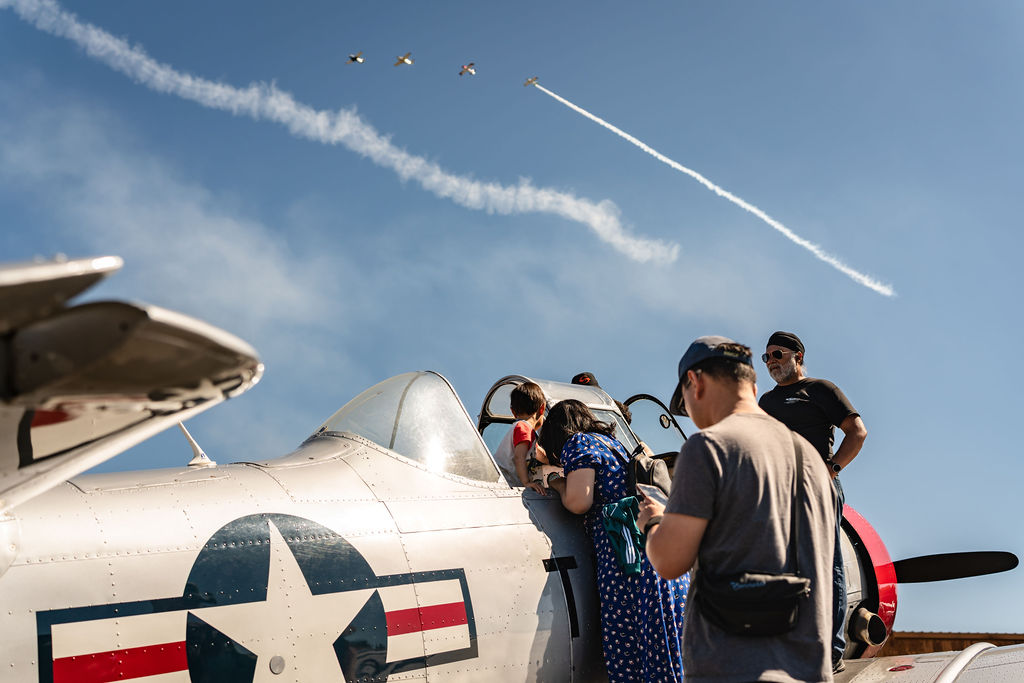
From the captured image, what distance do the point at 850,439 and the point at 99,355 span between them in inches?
231

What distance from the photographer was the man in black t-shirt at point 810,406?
611cm

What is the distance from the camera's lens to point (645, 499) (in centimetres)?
324

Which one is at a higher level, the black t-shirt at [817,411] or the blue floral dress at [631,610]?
the black t-shirt at [817,411]

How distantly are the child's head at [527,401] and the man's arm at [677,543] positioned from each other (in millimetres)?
2996

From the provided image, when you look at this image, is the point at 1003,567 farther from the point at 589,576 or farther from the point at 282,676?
the point at 282,676

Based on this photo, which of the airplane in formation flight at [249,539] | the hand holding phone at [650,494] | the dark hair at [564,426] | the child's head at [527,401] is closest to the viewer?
the airplane in formation flight at [249,539]

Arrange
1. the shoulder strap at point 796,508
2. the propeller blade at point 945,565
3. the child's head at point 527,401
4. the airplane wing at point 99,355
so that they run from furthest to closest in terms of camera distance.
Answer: the propeller blade at point 945,565, the child's head at point 527,401, the shoulder strap at point 796,508, the airplane wing at point 99,355

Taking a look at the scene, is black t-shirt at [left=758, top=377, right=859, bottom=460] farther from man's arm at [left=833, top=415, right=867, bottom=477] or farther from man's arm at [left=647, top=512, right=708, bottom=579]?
man's arm at [left=647, top=512, right=708, bottom=579]

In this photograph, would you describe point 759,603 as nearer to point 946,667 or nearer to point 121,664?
point 121,664

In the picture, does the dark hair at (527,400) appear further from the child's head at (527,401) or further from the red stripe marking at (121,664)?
the red stripe marking at (121,664)

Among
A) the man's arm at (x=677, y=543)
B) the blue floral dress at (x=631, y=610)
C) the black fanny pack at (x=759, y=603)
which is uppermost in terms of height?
the man's arm at (x=677, y=543)

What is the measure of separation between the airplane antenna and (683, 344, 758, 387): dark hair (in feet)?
8.64

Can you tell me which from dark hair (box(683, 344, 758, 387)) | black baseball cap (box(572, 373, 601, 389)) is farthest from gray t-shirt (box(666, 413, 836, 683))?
black baseball cap (box(572, 373, 601, 389))

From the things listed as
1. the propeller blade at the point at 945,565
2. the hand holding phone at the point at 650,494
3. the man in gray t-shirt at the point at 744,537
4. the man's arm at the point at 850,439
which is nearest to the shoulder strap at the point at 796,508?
the man in gray t-shirt at the point at 744,537
